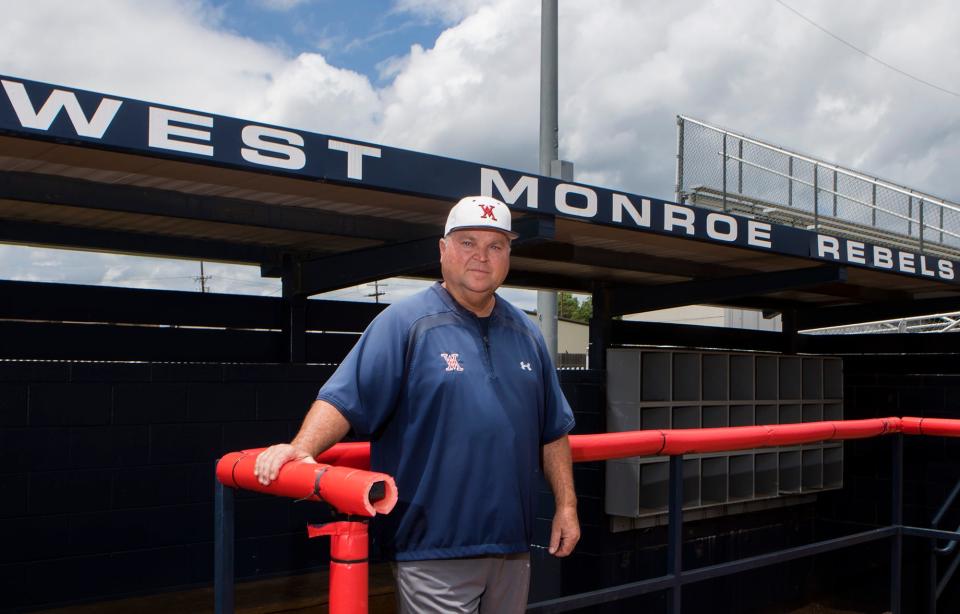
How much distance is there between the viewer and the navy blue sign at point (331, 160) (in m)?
Answer: 3.38

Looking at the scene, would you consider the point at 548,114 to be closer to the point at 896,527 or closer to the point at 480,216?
the point at 896,527

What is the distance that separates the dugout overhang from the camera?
3.68 metres

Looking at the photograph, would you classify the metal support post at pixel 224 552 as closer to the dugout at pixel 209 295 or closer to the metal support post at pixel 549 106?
the dugout at pixel 209 295

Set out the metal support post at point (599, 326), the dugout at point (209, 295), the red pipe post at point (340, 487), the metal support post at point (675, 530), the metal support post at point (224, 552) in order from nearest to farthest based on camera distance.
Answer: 1. the red pipe post at point (340, 487)
2. the metal support post at point (224, 552)
3. the metal support post at point (675, 530)
4. the dugout at point (209, 295)
5. the metal support post at point (599, 326)

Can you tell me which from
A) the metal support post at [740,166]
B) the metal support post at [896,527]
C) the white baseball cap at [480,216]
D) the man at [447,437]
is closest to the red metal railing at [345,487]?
the man at [447,437]

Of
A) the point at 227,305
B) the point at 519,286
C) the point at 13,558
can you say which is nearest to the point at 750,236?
the point at 519,286

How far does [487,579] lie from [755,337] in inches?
307

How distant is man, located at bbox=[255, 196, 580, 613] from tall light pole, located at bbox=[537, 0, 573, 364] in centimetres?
666

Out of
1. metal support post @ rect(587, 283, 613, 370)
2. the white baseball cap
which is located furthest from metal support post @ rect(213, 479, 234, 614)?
metal support post @ rect(587, 283, 613, 370)

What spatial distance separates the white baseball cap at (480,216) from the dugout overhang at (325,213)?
1.81 meters

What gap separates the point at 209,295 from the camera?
238 inches

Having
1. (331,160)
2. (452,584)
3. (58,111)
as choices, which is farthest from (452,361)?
(331,160)

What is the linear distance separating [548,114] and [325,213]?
4346mm

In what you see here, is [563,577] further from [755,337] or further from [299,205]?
[299,205]
